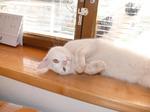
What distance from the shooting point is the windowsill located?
642mm

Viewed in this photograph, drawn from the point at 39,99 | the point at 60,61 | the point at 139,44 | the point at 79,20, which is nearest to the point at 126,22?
the point at 139,44

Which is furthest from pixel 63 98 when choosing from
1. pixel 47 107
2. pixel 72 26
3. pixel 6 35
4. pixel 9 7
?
pixel 9 7

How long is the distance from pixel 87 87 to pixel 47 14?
1.66ft

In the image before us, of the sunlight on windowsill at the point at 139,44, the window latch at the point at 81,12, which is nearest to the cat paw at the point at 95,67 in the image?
the sunlight on windowsill at the point at 139,44

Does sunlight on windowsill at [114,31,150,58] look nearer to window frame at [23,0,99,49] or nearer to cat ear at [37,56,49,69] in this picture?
window frame at [23,0,99,49]

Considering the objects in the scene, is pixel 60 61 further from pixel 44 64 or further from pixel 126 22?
pixel 126 22

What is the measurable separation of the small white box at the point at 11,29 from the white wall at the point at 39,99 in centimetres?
22

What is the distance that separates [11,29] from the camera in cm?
111

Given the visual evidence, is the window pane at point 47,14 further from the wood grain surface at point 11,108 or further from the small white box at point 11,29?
the wood grain surface at point 11,108

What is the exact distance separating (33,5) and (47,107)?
54 centimetres

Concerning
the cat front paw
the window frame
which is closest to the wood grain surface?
the cat front paw

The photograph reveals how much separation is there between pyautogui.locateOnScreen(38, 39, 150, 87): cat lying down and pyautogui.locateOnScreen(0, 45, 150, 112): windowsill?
0.09 ft

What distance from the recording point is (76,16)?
0.96m

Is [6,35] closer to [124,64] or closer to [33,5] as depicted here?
[33,5]
